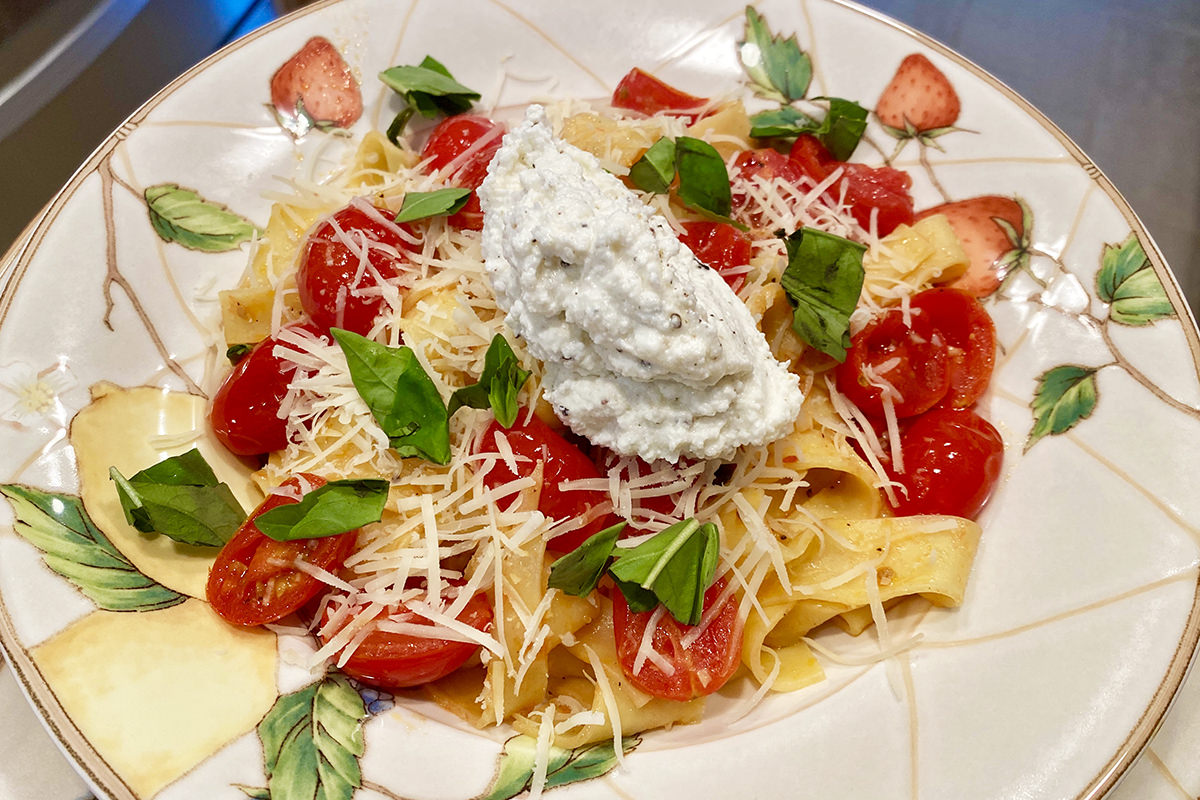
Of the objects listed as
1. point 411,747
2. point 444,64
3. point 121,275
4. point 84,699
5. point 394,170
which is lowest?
point 411,747

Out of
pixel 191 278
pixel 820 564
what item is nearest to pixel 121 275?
pixel 191 278

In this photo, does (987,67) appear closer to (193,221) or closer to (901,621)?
(901,621)

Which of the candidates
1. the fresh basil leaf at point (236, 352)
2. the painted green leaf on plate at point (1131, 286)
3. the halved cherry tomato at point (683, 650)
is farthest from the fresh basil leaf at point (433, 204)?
the painted green leaf on plate at point (1131, 286)

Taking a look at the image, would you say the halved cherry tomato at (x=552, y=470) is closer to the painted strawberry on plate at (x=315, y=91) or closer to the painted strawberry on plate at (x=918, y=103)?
the painted strawberry on plate at (x=315, y=91)

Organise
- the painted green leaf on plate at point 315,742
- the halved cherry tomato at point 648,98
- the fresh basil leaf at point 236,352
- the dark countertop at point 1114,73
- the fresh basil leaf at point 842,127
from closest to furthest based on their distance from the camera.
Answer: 1. the painted green leaf on plate at point 315,742
2. the fresh basil leaf at point 236,352
3. the fresh basil leaf at point 842,127
4. the halved cherry tomato at point 648,98
5. the dark countertop at point 1114,73

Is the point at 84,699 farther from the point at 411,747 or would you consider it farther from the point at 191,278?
the point at 191,278

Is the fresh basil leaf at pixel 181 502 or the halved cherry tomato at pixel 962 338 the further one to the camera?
the halved cherry tomato at pixel 962 338
